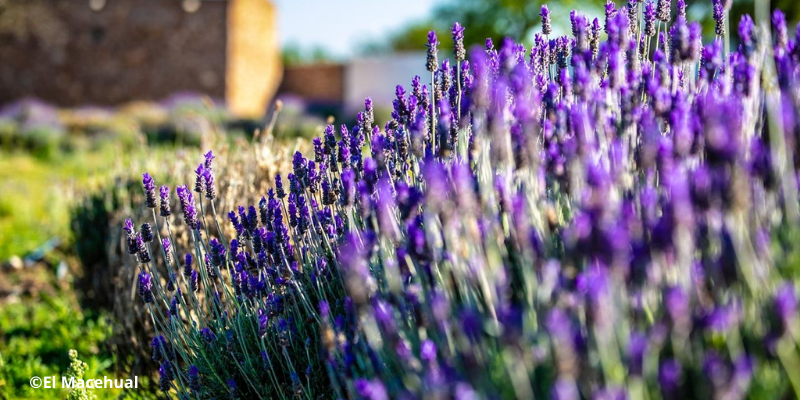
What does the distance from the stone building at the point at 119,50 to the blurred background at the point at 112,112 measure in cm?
3

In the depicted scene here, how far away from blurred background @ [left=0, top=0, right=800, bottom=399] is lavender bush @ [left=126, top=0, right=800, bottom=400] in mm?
1125

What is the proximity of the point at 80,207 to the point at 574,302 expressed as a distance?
13.3 feet

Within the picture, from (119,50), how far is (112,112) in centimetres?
215

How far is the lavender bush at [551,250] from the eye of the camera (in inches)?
47.1

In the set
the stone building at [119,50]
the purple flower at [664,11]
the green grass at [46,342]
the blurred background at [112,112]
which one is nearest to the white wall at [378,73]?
the blurred background at [112,112]

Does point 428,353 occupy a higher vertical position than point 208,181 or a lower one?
lower

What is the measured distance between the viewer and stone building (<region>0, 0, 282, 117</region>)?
1939 cm

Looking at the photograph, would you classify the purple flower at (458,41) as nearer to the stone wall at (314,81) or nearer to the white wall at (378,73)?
the stone wall at (314,81)

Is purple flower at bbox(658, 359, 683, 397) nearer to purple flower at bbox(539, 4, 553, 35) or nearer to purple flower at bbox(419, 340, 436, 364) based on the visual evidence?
purple flower at bbox(419, 340, 436, 364)

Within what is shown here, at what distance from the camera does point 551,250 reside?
159cm

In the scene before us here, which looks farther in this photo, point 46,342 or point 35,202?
point 35,202

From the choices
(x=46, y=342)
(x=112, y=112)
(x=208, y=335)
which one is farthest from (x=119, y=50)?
(x=208, y=335)

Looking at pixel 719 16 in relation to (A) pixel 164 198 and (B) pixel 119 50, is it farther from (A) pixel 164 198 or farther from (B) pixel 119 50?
(B) pixel 119 50

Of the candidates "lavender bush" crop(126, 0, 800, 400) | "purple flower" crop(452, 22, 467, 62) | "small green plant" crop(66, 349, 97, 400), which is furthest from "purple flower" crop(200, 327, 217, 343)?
"purple flower" crop(452, 22, 467, 62)
